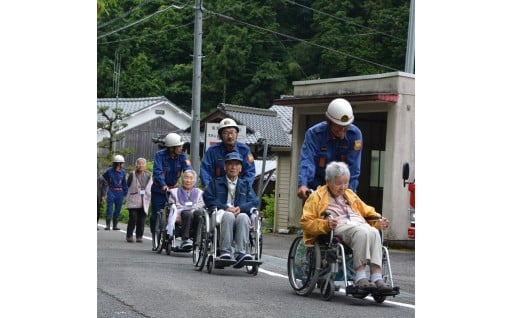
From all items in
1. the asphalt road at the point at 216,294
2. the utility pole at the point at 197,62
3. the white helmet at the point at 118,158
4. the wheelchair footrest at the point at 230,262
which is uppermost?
the utility pole at the point at 197,62

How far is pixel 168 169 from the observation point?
11.8 m

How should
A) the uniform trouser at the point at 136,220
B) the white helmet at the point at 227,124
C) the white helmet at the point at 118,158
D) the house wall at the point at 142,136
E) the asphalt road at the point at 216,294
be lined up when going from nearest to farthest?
the asphalt road at the point at 216,294 → the white helmet at the point at 118,158 → the house wall at the point at 142,136 → the white helmet at the point at 227,124 → the uniform trouser at the point at 136,220

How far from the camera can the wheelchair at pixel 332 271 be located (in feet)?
24.7

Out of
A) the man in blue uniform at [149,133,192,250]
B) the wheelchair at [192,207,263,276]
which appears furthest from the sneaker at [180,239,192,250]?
the wheelchair at [192,207,263,276]

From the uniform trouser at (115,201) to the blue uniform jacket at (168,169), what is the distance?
1.46ft

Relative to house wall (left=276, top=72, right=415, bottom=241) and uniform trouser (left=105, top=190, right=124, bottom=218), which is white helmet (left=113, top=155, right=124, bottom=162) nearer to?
uniform trouser (left=105, top=190, right=124, bottom=218)

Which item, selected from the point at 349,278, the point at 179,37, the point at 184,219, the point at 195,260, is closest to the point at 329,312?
the point at 349,278

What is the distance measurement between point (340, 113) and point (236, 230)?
1.89 m

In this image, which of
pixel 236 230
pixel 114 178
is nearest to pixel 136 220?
pixel 236 230

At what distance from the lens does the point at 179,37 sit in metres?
7.46

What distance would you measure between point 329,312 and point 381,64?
1.58 metres

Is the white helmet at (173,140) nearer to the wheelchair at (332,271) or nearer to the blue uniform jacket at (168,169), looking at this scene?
the blue uniform jacket at (168,169)

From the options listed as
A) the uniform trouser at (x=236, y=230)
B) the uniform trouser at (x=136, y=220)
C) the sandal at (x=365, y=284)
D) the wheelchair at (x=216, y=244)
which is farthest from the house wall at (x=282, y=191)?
the sandal at (x=365, y=284)

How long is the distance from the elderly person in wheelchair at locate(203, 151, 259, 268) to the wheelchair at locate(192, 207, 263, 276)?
0.13 ft
